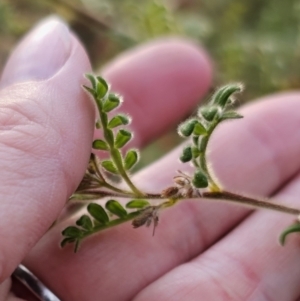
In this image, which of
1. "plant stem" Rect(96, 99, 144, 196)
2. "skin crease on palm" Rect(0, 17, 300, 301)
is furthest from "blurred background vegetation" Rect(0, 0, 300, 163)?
"plant stem" Rect(96, 99, 144, 196)

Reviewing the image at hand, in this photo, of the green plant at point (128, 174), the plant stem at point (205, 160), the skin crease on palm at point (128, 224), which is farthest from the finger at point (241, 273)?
the plant stem at point (205, 160)

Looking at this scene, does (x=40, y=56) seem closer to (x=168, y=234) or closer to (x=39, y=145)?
(x=39, y=145)

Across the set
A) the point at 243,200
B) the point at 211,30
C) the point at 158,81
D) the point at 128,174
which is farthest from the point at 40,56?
the point at 211,30

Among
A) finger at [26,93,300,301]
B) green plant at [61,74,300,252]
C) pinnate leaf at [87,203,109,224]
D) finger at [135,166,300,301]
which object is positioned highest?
green plant at [61,74,300,252]

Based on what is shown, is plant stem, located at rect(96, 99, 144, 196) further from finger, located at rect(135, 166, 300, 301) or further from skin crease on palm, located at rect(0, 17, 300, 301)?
finger, located at rect(135, 166, 300, 301)

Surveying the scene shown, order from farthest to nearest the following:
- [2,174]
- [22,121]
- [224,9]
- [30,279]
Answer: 1. [224,9]
2. [30,279]
3. [22,121]
4. [2,174]

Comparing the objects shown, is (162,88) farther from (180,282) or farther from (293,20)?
(180,282)

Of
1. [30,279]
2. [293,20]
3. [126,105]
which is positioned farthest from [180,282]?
[293,20]
